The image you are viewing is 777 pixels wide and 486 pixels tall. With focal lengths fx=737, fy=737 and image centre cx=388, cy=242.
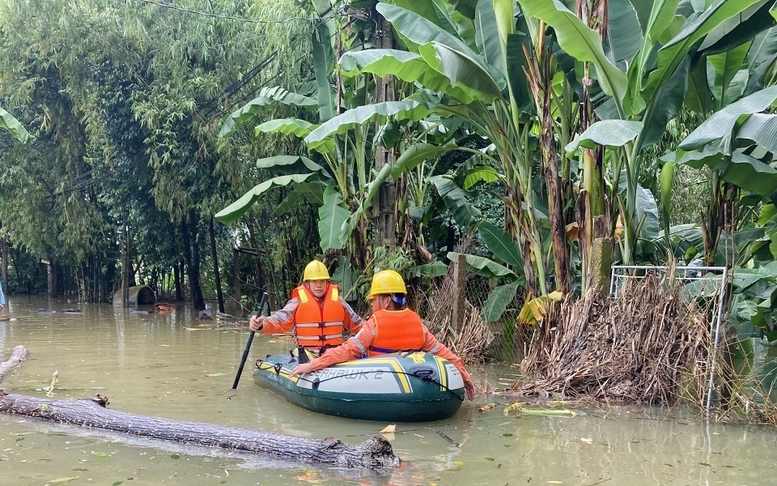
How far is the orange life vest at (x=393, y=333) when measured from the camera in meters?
6.87

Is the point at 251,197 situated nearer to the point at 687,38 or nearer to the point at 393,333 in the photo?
the point at 393,333

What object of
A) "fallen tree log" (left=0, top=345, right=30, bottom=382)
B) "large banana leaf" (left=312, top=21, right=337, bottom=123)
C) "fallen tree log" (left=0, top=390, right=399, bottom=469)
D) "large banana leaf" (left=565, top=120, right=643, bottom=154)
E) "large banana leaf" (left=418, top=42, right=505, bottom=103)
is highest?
"large banana leaf" (left=312, top=21, right=337, bottom=123)

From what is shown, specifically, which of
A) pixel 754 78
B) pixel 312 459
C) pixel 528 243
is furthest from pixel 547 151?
pixel 312 459

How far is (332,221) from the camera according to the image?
1132 cm

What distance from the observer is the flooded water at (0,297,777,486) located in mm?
4930

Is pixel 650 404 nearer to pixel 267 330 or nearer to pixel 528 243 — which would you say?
pixel 528 243

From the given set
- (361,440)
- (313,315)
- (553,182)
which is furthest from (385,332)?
(553,182)

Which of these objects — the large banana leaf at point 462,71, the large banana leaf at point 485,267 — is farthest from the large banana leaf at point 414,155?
the large banana leaf at point 485,267

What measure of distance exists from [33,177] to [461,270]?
14884 mm

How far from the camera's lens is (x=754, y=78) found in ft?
26.6

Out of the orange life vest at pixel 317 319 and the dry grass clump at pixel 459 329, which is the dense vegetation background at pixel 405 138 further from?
the orange life vest at pixel 317 319

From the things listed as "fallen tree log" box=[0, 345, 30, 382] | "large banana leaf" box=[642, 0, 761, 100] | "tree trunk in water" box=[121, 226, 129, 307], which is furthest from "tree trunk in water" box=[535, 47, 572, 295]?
"tree trunk in water" box=[121, 226, 129, 307]

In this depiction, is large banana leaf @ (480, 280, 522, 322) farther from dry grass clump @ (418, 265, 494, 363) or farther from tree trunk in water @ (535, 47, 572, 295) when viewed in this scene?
tree trunk in water @ (535, 47, 572, 295)

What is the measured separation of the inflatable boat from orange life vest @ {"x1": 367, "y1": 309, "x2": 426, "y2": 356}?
197 mm
